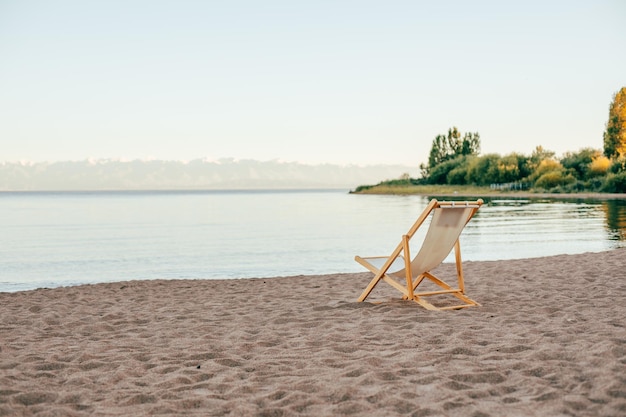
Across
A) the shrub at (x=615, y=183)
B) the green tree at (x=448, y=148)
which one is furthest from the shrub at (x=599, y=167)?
the green tree at (x=448, y=148)

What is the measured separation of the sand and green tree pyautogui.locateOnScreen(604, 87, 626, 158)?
5941cm

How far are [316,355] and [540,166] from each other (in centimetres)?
7904

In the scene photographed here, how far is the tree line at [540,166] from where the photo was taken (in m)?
60.4

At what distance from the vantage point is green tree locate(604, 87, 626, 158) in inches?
2361

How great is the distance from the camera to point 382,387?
373cm

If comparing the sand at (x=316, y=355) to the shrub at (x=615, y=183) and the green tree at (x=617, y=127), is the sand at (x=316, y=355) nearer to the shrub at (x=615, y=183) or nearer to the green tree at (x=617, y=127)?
the shrub at (x=615, y=183)

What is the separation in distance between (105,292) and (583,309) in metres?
6.22

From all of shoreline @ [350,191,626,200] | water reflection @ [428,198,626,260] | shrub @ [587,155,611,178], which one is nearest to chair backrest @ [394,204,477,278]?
water reflection @ [428,198,626,260]

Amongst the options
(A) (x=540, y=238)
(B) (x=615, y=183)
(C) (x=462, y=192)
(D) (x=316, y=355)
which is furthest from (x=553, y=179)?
(D) (x=316, y=355)

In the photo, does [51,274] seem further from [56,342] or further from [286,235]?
[286,235]

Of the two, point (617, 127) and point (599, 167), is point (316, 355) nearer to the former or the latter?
point (617, 127)

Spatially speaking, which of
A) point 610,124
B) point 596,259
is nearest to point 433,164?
point 610,124

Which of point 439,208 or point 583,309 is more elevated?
point 439,208

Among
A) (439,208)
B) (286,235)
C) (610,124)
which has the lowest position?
(286,235)
